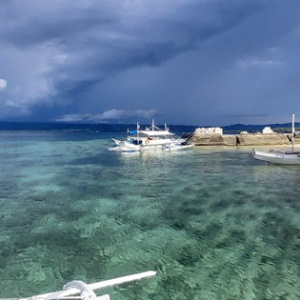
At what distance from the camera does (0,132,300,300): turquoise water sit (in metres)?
10.0

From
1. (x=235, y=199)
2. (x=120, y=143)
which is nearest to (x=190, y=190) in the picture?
(x=235, y=199)

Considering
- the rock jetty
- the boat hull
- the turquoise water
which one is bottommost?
the turquoise water

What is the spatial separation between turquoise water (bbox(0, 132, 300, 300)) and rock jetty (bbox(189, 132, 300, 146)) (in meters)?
45.3

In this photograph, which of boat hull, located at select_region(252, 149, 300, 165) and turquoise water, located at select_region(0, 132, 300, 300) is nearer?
turquoise water, located at select_region(0, 132, 300, 300)

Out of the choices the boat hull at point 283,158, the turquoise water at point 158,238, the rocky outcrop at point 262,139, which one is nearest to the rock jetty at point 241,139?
the rocky outcrop at point 262,139

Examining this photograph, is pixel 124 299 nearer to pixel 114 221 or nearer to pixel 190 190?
pixel 114 221

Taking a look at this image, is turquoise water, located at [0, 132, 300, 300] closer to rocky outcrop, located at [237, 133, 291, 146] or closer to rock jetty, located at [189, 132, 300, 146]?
rock jetty, located at [189, 132, 300, 146]

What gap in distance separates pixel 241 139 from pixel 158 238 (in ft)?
201

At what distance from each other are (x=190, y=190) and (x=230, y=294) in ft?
48.3

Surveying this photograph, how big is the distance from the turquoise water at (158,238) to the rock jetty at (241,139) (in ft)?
149

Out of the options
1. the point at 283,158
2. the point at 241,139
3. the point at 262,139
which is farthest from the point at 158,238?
the point at 262,139

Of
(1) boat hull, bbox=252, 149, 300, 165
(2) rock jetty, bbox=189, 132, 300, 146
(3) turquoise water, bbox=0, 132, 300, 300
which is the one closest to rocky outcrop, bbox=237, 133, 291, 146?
(2) rock jetty, bbox=189, 132, 300, 146

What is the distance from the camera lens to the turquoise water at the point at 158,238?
10.0 m

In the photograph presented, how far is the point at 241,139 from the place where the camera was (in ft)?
234
